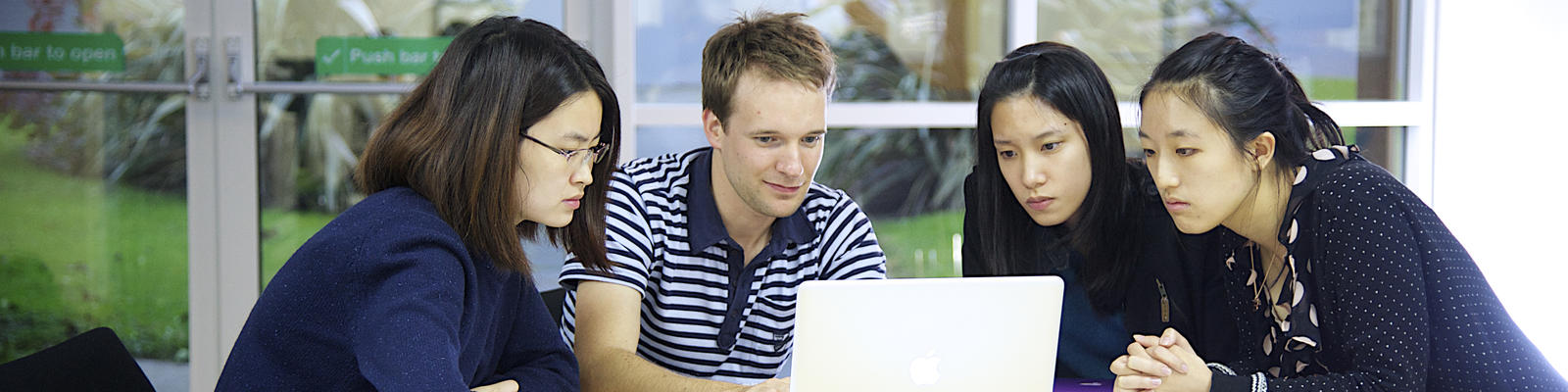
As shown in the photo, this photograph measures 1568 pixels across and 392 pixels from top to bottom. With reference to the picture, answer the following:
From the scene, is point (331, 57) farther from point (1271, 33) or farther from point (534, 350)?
point (1271, 33)

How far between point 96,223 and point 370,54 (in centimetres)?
93

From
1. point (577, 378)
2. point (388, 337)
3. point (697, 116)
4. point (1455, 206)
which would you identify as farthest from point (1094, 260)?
point (1455, 206)

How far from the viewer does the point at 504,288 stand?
5.25ft

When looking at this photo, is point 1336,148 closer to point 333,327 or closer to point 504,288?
point 504,288

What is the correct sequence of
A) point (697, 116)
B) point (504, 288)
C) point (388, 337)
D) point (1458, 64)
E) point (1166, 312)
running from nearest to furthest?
point (388, 337), point (504, 288), point (1166, 312), point (697, 116), point (1458, 64)

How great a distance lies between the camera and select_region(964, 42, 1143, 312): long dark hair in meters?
1.93

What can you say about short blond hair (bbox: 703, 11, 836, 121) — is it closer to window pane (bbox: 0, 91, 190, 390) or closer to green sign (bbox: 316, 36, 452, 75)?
green sign (bbox: 316, 36, 452, 75)

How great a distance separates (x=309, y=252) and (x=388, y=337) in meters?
0.17

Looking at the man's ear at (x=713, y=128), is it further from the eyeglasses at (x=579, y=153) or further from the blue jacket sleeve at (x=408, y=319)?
the blue jacket sleeve at (x=408, y=319)

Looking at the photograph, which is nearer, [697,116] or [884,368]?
[884,368]

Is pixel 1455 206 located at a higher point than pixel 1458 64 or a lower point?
lower

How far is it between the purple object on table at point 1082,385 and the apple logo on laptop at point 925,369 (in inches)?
15.8

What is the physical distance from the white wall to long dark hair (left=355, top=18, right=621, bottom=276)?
2.89 m

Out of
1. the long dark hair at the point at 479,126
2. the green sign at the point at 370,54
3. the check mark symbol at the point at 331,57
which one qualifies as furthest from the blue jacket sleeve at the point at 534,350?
the check mark symbol at the point at 331,57
